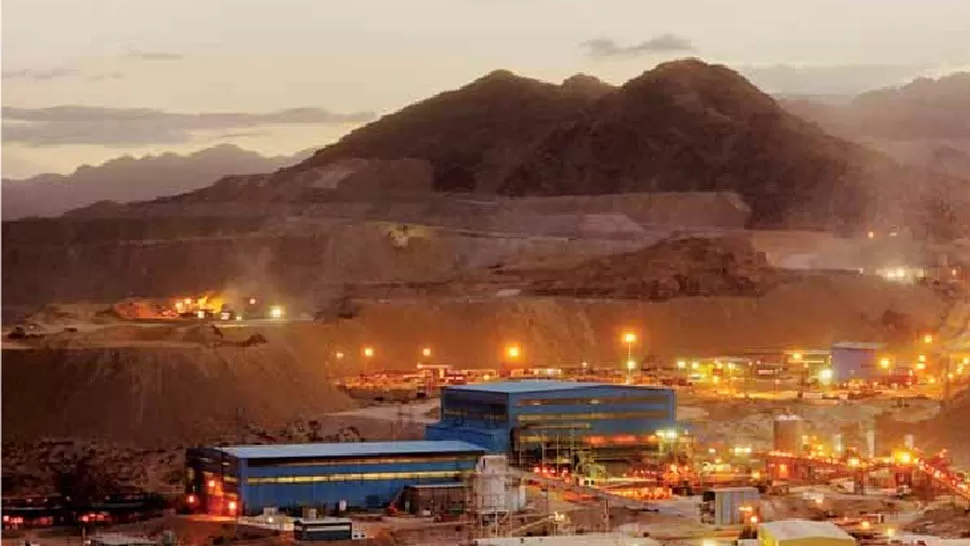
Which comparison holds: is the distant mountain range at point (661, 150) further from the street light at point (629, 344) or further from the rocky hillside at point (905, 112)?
the street light at point (629, 344)

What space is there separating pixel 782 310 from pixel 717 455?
543 inches

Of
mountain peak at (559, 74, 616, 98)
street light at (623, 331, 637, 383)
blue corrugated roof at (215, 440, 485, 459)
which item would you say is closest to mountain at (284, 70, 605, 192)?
mountain peak at (559, 74, 616, 98)

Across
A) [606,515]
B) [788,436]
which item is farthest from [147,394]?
[606,515]

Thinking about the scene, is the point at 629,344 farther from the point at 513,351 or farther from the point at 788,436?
the point at 788,436

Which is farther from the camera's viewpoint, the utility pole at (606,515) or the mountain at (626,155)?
the mountain at (626,155)

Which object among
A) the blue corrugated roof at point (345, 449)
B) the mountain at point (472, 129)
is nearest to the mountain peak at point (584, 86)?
the mountain at point (472, 129)

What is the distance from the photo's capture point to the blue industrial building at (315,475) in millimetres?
28203

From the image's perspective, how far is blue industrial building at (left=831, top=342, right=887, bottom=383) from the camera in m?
40.4

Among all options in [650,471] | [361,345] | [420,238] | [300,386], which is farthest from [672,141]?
[650,471]

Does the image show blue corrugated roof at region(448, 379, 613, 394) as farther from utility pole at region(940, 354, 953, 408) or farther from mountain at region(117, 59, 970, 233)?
mountain at region(117, 59, 970, 233)

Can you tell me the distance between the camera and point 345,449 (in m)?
29.4

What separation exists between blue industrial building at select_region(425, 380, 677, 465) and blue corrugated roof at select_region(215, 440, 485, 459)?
169 cm

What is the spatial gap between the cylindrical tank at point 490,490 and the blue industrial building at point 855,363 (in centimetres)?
1337

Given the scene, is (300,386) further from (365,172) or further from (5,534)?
(365,172)
